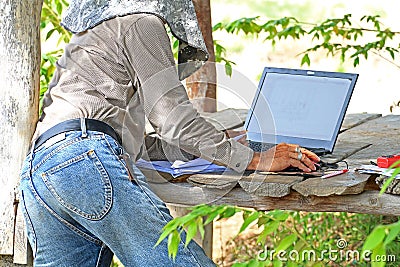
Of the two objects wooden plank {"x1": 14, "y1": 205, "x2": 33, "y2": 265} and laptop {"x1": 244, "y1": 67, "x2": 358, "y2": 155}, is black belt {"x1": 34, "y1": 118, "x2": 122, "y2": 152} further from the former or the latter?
laptop {"x1": 244, "y1": 67, "x2": 358, "y2": 155}

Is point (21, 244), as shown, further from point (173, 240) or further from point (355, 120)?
point (355, 120)

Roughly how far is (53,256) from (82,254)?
9cm

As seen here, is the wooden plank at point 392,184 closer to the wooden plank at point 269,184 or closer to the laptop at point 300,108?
the wooden plank at point 269,184

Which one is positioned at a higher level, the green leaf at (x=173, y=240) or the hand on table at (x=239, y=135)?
the green leaf at (x=173, y=240)

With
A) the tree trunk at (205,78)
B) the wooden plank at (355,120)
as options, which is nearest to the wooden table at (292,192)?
the wooden plank at (355,120)

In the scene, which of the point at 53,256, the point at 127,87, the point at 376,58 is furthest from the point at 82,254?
the point at 376,58

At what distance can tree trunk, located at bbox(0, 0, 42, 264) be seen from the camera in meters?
2.80

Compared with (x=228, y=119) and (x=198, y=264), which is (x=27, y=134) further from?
(x=228, y=119)

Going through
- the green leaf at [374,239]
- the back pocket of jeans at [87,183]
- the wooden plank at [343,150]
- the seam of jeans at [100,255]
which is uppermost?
the green leaf at [374,239]

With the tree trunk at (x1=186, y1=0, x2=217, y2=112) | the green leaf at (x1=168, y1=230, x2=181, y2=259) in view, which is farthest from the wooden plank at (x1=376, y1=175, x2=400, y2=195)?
the tree trunk at (x1=186, y1=0, x2=217, y2=112)

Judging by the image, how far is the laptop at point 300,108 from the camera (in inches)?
116

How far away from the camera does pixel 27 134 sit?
2855 mm

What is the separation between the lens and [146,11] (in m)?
2.44

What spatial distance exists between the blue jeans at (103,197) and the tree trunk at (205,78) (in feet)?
5.51
